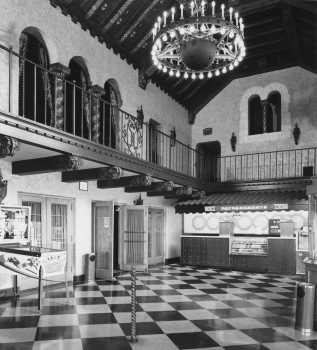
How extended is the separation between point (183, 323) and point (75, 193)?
4.68 m

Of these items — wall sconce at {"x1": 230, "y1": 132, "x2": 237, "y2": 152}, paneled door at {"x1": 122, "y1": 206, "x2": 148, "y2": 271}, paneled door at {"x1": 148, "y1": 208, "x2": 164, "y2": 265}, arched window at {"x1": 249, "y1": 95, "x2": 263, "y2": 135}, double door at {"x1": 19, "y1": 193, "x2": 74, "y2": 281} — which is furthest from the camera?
wall sconce at {"x1": 230, "y1": 132, "x2": 237, "y2": 152}

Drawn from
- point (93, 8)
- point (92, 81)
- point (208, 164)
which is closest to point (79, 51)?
point (92, 81)

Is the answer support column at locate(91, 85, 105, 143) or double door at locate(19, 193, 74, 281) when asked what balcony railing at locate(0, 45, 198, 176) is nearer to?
support column at locate(91, 85, 105, 143)

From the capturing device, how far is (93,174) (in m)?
8.16

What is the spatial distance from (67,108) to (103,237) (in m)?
3.31

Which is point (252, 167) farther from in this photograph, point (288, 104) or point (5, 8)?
point (5, 8)

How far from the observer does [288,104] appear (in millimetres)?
12703

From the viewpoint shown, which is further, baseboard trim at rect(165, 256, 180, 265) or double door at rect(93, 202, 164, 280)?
baseboard trim at rect(165, 256, 180, 265)

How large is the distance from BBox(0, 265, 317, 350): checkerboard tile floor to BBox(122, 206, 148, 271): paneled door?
1762 millimetres

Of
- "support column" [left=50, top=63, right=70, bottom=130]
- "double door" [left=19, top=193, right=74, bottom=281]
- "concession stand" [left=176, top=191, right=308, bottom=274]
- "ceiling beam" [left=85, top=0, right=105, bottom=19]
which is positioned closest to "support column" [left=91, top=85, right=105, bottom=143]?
"support column" [left=50, top=63, right=70, bottom=130]

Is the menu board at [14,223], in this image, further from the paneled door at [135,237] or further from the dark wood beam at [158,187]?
the paneled door at [135,237]

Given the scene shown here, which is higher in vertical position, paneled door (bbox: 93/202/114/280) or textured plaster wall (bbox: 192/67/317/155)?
textured plaster wall (bbox: 192/67/317/155)

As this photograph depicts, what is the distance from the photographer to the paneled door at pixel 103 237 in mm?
9477

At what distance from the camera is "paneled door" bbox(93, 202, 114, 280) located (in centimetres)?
948
